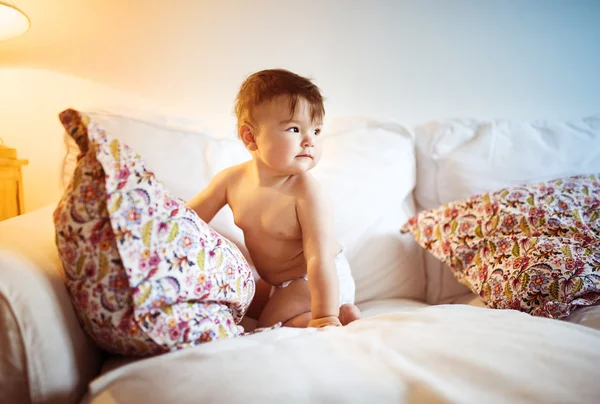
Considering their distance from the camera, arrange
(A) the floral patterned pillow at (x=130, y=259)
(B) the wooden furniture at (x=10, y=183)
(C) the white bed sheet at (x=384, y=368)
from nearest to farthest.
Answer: (C) the white bed sheet at (x=384, y=368) → (A) the floral patterned pillow at (x=130, y=259) → (B) the wooden furniture at (x=10, y=183)

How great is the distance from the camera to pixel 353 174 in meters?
1.38

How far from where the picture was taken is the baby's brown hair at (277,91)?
97cm

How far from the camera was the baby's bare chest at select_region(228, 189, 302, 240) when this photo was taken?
1.02 m

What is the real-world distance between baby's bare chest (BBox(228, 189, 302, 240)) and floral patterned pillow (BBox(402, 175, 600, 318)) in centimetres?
43

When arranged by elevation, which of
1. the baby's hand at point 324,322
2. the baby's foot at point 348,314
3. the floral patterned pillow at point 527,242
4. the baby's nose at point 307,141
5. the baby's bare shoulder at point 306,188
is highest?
the baby's nose at point 307,141

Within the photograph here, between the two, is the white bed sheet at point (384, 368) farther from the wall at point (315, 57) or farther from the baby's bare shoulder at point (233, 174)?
the wall at point (315, 57)

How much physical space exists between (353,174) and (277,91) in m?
0.48

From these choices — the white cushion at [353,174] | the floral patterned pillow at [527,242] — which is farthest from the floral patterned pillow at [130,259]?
the floral patterned pillow at [527,242]

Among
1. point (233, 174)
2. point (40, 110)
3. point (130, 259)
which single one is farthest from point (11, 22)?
point (130, 259)

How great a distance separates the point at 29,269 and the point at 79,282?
69 mm

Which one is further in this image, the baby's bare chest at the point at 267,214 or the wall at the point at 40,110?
the wall at the point at 40,110

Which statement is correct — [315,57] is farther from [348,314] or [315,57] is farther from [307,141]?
[348,314]

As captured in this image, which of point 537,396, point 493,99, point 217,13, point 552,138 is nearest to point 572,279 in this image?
point 537,396

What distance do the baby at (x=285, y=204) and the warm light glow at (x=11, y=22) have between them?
0.77 metres
